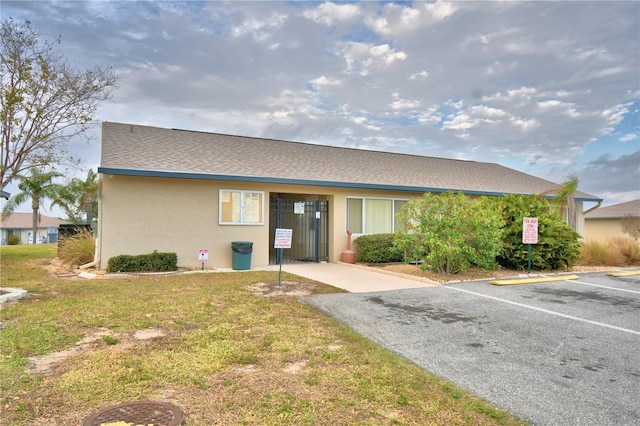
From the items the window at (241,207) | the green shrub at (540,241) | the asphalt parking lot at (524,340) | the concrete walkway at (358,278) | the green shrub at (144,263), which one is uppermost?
the window at (241,207)

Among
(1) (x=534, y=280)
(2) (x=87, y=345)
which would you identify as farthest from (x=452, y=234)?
(2) (x=87, y=345)

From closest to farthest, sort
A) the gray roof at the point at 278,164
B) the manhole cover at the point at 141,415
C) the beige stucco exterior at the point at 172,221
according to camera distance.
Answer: the manhole cover at the point at 141,415 → the beige stucco exterior at the point at 172,221 → the gray roof at the point at 278,164

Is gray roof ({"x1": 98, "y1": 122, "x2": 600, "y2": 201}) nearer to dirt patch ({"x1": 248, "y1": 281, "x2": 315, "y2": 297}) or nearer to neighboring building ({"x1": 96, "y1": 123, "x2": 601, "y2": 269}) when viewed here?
neighboring building ({"x1": 96, "y1": 123, "x2": 601, "y2": 269})

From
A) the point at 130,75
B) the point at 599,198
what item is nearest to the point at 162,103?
the point at 130,75

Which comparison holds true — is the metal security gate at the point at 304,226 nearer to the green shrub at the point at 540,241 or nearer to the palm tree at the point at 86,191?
the green shrub at the point at 540,241

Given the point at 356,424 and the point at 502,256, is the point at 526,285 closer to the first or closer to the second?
the point at 502,256

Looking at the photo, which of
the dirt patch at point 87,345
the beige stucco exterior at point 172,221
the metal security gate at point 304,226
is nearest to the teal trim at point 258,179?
the beige stucco exterior at point 172,221

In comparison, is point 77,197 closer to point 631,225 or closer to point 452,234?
point 452,234

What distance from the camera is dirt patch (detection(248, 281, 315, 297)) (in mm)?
7906

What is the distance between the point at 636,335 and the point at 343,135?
17.8 m

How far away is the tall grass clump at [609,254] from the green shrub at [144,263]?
46.1 ft

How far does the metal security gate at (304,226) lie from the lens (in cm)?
1400

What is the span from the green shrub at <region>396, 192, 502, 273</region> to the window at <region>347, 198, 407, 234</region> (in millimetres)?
3479

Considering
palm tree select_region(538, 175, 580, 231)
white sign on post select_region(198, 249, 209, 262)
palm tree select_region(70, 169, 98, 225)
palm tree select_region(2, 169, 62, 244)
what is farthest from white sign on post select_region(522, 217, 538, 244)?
palm tree select_region(2, 169, 62, 244)
